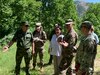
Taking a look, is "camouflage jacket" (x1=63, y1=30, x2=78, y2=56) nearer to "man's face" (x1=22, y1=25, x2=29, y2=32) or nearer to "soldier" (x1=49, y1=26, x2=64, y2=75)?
"man's face" (x1=22, y1=25, x2=29, y2=32)

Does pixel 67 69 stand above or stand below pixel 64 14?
above

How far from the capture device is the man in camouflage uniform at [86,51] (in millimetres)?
7465

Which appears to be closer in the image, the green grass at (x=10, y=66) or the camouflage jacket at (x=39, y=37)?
the camouflage jacket at (x=39, y=37)

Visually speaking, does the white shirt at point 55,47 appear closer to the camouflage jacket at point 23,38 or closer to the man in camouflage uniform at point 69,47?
the camouflage jacket at point 23,38

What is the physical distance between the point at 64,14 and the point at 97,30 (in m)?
11.9

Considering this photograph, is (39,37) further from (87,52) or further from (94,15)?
(94,15)

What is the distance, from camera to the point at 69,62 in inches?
398

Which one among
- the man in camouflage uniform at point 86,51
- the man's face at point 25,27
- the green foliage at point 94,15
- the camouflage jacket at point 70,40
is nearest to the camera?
the man in camouflage uniform at point 86,51

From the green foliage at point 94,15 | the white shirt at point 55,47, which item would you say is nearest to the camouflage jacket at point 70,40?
the white shirt at point 55,47

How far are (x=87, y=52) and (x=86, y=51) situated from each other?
0.03m

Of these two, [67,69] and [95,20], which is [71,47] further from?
[95,20]

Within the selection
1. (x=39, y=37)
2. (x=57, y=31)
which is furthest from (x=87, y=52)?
(x=39, y=37)

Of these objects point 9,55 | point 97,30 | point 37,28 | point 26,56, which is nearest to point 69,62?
point 26,56

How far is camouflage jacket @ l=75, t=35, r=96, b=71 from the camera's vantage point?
24.5ft
